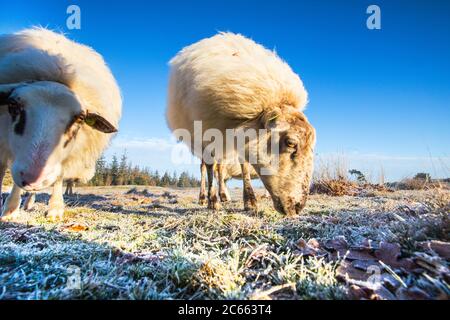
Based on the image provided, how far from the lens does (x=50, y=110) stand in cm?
374

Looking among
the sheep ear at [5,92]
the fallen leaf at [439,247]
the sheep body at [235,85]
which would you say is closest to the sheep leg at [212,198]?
the sheep body at [235,85]

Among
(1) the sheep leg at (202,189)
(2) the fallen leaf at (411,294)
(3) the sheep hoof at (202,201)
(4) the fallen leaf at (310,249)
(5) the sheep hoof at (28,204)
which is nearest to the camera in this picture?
(2) the fallen leaf at (411,294)

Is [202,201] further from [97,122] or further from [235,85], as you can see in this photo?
[97,122]

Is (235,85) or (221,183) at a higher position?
(235,85)

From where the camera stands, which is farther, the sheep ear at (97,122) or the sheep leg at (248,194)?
the sheep leg at (248,194)

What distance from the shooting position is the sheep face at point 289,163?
4.86 m

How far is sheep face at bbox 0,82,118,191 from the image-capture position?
3370mm

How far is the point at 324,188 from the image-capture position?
32.6ft

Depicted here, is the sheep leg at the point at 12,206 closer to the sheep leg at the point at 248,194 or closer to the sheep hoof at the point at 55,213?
the sheep hoof at the point at 55,213

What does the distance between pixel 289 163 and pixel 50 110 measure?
342 cm

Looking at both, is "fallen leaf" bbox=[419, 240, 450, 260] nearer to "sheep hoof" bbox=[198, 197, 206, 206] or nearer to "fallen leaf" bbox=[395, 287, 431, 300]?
"fallen leaf" bbox=[395, 287, 431, 300]

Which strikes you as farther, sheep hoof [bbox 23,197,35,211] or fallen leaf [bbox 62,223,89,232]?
sheep hoof [bbox 23,197,35,211]

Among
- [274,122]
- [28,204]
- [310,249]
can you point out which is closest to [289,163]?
[274,122]

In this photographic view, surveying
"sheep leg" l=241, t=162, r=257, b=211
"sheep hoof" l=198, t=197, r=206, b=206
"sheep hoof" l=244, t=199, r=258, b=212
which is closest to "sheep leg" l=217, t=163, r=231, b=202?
"sheep hoof" l=198, t=197, r=206, b=206
